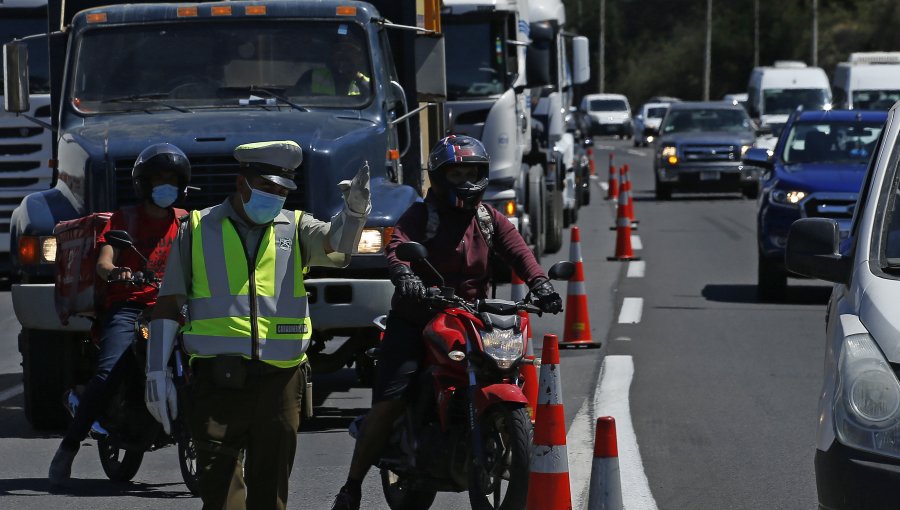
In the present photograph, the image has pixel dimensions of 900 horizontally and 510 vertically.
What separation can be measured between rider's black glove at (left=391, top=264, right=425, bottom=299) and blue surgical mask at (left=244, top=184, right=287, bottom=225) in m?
1.07

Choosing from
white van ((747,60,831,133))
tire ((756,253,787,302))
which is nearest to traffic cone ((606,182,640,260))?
tire ((756,253,787,302))

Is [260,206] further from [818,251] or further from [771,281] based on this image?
[771,281]

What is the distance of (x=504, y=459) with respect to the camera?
6.96 m

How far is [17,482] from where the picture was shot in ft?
28.9

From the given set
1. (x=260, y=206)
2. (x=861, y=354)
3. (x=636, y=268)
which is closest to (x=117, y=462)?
(x=260, y=206)

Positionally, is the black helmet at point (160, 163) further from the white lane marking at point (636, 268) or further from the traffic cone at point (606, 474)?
the white lane marking at point (636, 268)

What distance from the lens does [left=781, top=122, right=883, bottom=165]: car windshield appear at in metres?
17.9

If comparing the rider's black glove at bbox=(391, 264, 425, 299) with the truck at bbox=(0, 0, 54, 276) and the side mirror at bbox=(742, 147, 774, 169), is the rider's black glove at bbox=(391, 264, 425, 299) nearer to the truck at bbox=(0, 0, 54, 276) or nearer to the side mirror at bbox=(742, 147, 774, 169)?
the side mirror at bbox=(742, 147, 774, 169)

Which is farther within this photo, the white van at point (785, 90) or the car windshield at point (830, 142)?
the white van at point (785, 90)

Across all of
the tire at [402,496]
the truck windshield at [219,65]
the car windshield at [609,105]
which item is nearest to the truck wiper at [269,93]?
the truck windshield at [219,65]

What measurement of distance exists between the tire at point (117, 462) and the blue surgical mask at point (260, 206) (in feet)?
9.38

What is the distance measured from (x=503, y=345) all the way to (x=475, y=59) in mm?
13028

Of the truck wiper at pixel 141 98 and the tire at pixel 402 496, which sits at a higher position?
the truck wiper at pixel 141 98

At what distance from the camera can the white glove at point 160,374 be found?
636 cm
